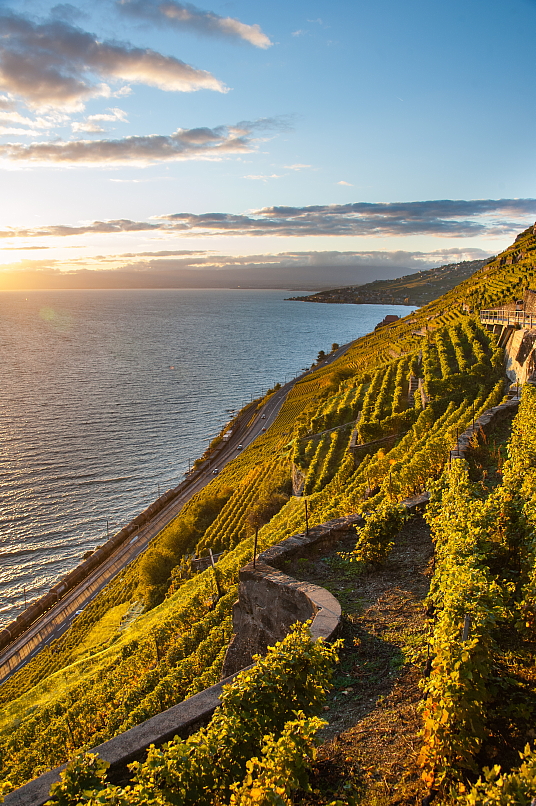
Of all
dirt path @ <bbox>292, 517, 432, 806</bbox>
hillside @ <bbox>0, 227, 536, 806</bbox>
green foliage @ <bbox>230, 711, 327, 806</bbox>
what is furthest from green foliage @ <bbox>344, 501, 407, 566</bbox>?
green foliage @ <bbox>230, 711, 327, 806</bbox>

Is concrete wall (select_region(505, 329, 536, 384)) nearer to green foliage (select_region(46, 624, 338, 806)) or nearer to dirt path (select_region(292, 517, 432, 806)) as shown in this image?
dirt path (select_region(292, 517, 432, 806))

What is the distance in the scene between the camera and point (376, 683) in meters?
8.27

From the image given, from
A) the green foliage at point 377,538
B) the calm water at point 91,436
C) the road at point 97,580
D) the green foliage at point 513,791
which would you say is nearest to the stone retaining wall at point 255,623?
the green foliage at point 377,538

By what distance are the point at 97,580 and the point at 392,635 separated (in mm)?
43996

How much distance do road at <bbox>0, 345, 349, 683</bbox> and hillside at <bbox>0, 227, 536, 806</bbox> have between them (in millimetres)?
1898

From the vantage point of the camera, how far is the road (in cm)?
3869

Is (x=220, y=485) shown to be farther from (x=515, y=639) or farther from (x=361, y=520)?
Result: (x=515, y=639)

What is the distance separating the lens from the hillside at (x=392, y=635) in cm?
614

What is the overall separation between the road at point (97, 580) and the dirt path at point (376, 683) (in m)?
36.1

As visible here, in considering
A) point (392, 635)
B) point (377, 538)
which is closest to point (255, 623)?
point (392, 635)

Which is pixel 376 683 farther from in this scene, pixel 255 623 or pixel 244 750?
pixel 255 623

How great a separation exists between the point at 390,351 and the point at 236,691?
75.1 meters

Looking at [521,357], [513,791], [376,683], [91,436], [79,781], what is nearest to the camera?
[513,791]

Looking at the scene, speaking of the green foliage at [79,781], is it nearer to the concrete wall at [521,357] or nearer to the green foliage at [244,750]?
the green foliage at [244,750]
